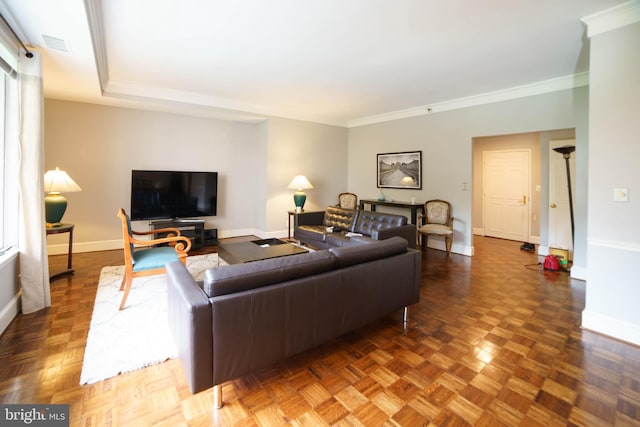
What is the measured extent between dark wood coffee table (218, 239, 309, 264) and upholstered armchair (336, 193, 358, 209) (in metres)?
3.21

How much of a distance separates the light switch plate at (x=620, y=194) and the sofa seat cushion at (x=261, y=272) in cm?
245

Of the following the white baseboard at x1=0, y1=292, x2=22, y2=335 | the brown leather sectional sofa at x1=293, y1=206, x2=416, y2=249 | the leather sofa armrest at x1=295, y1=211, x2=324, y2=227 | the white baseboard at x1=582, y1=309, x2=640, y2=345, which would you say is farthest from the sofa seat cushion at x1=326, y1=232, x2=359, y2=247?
the white baseboard at x1=0, y1=292, x2=22, y2=335

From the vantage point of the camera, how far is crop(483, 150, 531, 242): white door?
6410 millimetres

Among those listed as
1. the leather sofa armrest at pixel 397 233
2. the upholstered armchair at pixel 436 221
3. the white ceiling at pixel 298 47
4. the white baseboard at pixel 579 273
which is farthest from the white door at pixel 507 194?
the leather sofa armrest at pixel 397 233

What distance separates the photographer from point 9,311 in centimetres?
263

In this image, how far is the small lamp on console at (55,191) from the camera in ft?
11.7

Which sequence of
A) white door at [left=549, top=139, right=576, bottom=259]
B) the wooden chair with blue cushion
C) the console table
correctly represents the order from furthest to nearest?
the console table
white door at [left=549, top=139, right=576, bottom=259]
the wooden chair with blue cushion

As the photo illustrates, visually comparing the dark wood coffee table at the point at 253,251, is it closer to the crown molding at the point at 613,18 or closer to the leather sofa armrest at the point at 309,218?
the leather sofa armrest at the point at 309,218

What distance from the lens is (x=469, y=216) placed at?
5332 mm

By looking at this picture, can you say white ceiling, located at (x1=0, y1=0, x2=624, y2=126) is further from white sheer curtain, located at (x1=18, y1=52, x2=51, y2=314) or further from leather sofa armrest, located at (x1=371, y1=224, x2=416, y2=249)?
leather sofa armrest, located at (x1=371, y1=224, x2=416, y2=249)

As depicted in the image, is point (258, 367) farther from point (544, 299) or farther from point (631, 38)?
point (631, 38)

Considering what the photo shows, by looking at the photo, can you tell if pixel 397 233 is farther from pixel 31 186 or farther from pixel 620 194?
pixel 31 186

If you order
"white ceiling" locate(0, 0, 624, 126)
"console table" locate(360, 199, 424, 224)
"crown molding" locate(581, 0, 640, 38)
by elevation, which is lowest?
"console table" locate(360, 199, 424, 224)

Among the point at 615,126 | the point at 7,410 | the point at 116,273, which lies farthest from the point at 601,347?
the point at 116,273
